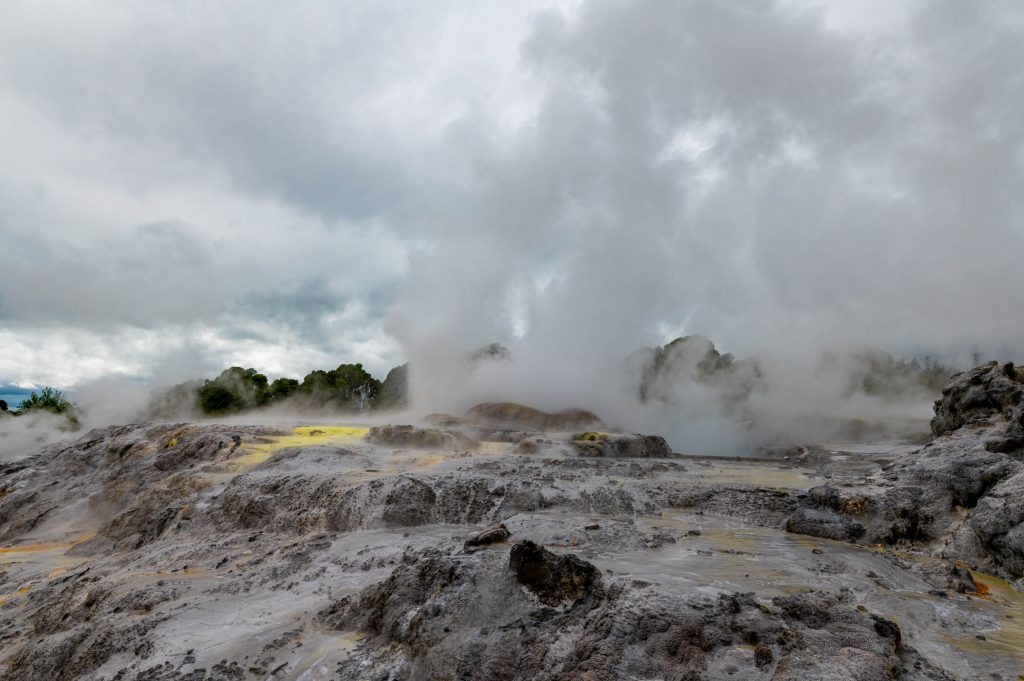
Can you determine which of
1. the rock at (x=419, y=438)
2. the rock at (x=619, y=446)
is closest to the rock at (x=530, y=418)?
the rock at (x=419, y=438)

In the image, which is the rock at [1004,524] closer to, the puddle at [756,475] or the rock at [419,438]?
the puddle at [756,475]

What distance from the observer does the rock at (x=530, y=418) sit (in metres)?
26.3

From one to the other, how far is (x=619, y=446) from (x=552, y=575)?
1394 cm

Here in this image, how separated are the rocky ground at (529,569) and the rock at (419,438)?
268 centimetres

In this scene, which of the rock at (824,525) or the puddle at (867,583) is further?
the rock at (824,525)

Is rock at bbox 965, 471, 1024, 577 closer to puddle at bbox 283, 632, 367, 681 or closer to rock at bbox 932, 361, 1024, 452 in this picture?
rock at bbox 932, 361, 1024, 452

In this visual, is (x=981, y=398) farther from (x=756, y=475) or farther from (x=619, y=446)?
(x=619, y=446)

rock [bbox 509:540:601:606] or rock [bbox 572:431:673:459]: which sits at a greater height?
rock [bbox 572:431:673:459]

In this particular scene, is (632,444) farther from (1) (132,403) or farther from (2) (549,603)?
(1) (132,403)

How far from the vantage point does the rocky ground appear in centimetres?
378

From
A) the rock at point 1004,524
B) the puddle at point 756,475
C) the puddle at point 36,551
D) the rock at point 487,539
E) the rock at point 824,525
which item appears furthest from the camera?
the puddle at point 756,475

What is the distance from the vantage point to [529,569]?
14.3ft

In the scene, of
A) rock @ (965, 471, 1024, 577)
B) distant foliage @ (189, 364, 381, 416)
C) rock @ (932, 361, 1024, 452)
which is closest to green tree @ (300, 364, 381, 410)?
distant foliage @ (189, 364, 381, 416)

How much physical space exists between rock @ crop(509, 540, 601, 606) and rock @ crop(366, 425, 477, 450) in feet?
42.9
